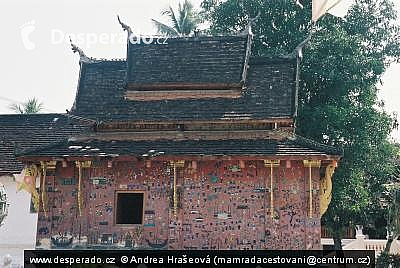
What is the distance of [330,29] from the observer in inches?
819

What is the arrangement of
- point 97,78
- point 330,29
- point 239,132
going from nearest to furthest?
1. point 239,132
2. point 97,78
3. point 330,29

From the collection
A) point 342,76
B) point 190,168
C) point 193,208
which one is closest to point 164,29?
point 342,76

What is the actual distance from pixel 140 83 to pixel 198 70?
5.92 feet

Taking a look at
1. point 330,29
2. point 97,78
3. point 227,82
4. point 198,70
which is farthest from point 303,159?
point 330,29

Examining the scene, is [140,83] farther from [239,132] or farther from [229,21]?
[229,21]

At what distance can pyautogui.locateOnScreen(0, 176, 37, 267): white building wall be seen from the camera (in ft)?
59.8

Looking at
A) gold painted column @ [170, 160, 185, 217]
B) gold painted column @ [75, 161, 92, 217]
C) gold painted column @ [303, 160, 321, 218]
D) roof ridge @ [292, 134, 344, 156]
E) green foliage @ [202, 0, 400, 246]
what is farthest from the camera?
green foliage @ [202, 0, 400, 246]

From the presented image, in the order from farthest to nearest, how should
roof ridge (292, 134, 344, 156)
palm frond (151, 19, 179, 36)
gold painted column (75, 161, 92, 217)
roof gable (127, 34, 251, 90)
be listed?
palm frond (151, 19, 179, 36)
roof gable (127, 34, 251, 90)
gold painted column (75, 161, 92, 217)
roof ridge (292, 134, 344, 156)

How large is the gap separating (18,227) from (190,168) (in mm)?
7805

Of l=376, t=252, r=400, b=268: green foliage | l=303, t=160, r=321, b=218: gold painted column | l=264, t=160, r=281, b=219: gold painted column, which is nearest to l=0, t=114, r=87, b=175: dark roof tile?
l=264, t=160, r=281, b=219: gold painted column

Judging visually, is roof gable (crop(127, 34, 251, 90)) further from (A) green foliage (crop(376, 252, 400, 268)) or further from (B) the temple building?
(A) green foliage (crop(376, 252, 400, 268))

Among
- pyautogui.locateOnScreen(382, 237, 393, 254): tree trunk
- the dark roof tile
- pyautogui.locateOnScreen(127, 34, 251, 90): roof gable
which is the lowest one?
pyautogui.locateOnScreen(382, 237, 393, 254): tree trunk

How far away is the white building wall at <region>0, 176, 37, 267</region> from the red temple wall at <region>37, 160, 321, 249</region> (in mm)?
4225

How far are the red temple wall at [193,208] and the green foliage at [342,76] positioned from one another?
19.7 ft
